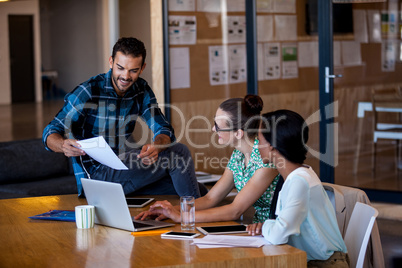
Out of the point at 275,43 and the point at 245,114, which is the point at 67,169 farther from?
the point at 245,114

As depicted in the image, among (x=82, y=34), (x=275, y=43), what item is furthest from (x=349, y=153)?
(x=82, y=34)

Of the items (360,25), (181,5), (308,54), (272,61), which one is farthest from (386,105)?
(181,5)

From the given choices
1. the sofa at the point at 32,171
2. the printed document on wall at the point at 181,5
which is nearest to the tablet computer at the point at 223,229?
the sofa at the point at 32,171

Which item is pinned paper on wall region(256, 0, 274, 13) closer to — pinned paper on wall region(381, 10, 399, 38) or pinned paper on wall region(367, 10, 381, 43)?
pinned paper on wall region(367, 10, 381, 43)

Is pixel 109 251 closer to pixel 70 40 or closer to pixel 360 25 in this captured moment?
pixel 360 25

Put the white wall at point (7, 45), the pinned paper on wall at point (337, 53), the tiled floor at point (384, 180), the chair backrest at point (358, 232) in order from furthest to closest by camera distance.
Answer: the white wall at point (7, 45) < the pinned paper on wall at point (337, 53) < the tiled floor at point (384, 180) < the chair backrest at point (358, 232)

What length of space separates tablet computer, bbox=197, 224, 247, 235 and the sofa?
2700 mm

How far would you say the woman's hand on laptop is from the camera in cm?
262

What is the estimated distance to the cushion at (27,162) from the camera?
509 centimetres

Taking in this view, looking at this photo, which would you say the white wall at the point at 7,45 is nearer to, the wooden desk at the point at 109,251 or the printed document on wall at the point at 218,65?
the printed document on wall at the point at 218,65

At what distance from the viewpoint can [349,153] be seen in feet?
18.6

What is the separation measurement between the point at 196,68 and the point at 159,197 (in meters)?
3.65

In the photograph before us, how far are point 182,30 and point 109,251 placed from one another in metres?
4.83

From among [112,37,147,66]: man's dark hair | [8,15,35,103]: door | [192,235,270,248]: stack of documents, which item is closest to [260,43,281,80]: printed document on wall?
[112,37,147,66]: man's dark hair
